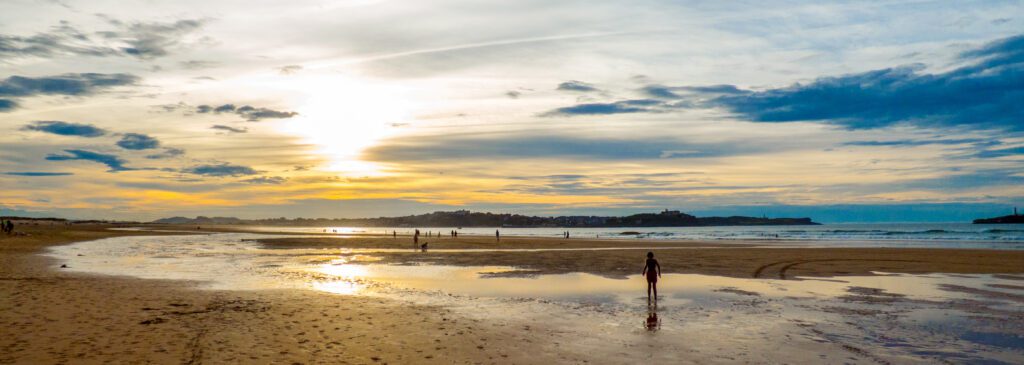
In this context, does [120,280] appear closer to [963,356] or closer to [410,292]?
[410,292]

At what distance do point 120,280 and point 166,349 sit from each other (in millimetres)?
16349

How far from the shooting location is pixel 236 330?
14523 mm

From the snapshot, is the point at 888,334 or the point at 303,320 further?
the point at 303,320

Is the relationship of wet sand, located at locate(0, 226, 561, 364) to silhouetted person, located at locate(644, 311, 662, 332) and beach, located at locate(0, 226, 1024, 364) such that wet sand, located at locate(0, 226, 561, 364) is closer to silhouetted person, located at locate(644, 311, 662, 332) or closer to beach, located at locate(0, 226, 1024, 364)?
beach, located at locate(0, 226, 1024, 364)

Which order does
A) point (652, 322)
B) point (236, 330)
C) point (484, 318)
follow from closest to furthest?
point (236, 330) < point (652, 322) < point (484, 318)

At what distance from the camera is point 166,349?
1230cm

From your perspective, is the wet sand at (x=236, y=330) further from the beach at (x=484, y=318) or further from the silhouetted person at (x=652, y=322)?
the silhouetted person at (x=652, y=322)

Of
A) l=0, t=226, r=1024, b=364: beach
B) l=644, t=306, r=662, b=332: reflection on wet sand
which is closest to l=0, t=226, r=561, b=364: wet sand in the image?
l=0, t=226, r=1024, b=364: beach

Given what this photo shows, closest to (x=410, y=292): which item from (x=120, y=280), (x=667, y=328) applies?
(x=667, y=328)

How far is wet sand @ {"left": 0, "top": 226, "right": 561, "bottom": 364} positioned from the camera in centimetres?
1187

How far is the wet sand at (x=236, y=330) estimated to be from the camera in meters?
11.9

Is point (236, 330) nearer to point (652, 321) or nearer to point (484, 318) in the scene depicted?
point (484, 318)

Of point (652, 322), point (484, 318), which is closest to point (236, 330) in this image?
point (484, 318)

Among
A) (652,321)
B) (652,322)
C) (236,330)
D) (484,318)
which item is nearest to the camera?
(236,330)
